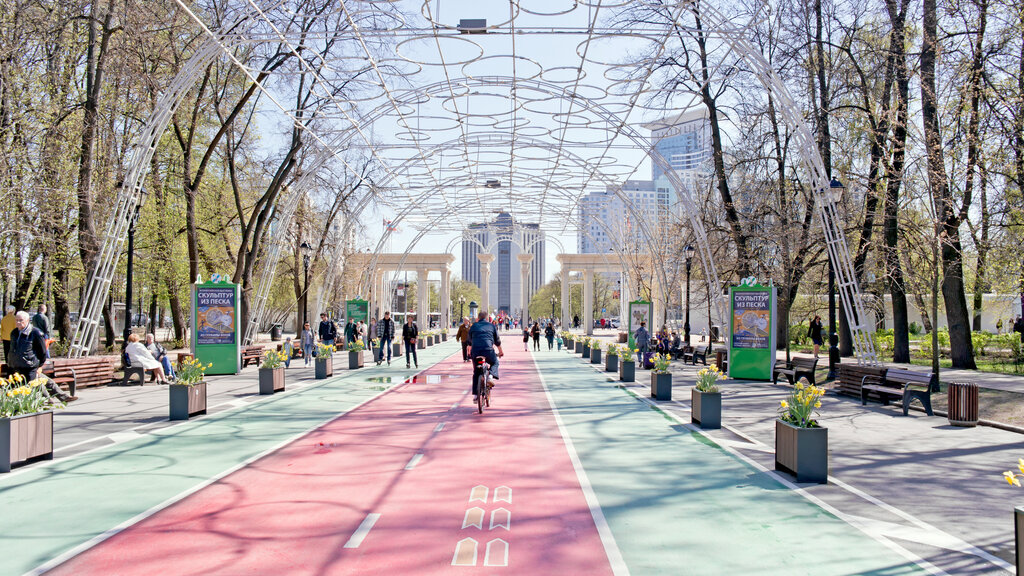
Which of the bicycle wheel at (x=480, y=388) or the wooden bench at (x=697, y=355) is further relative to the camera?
the wooden bench at (x=697, y=355)

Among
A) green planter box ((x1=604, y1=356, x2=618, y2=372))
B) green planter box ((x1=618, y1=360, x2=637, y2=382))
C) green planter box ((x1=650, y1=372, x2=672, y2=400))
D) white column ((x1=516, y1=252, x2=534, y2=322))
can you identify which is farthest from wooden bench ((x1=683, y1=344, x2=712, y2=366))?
white column ((x1=516, y1=252, x2=534, y2=322))

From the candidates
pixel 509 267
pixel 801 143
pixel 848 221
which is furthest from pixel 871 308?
pixel 509 267

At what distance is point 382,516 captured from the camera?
6488 millimetres

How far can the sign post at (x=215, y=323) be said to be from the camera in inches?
819

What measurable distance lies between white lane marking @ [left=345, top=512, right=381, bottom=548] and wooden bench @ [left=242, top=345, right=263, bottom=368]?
19.2 m

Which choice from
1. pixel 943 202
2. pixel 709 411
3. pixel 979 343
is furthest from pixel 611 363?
pixel 979 343

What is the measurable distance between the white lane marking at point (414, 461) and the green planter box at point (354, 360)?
616 inches

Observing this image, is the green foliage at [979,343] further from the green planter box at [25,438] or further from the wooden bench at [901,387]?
the green planter box at [25,438]

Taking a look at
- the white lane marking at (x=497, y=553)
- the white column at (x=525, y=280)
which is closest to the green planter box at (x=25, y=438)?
the white lane marking at (x=497, y=553)

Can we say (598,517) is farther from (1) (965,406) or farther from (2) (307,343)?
(2) (307,343)

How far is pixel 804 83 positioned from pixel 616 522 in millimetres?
22379

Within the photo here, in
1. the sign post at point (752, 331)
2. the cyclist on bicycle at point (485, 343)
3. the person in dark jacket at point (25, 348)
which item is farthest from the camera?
the sign post at point (752, 331)

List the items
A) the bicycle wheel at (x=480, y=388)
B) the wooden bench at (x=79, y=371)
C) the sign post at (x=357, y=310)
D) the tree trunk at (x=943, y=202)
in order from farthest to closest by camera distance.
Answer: the sign post at (x=357, y=310), the tree trunk at (x=943, y=202), the wooden bench at (x=79, y=371), the bicycle wheel at (x=480, y=388)

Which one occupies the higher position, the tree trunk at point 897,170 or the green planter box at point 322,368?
the tree trunk at point 897,170
